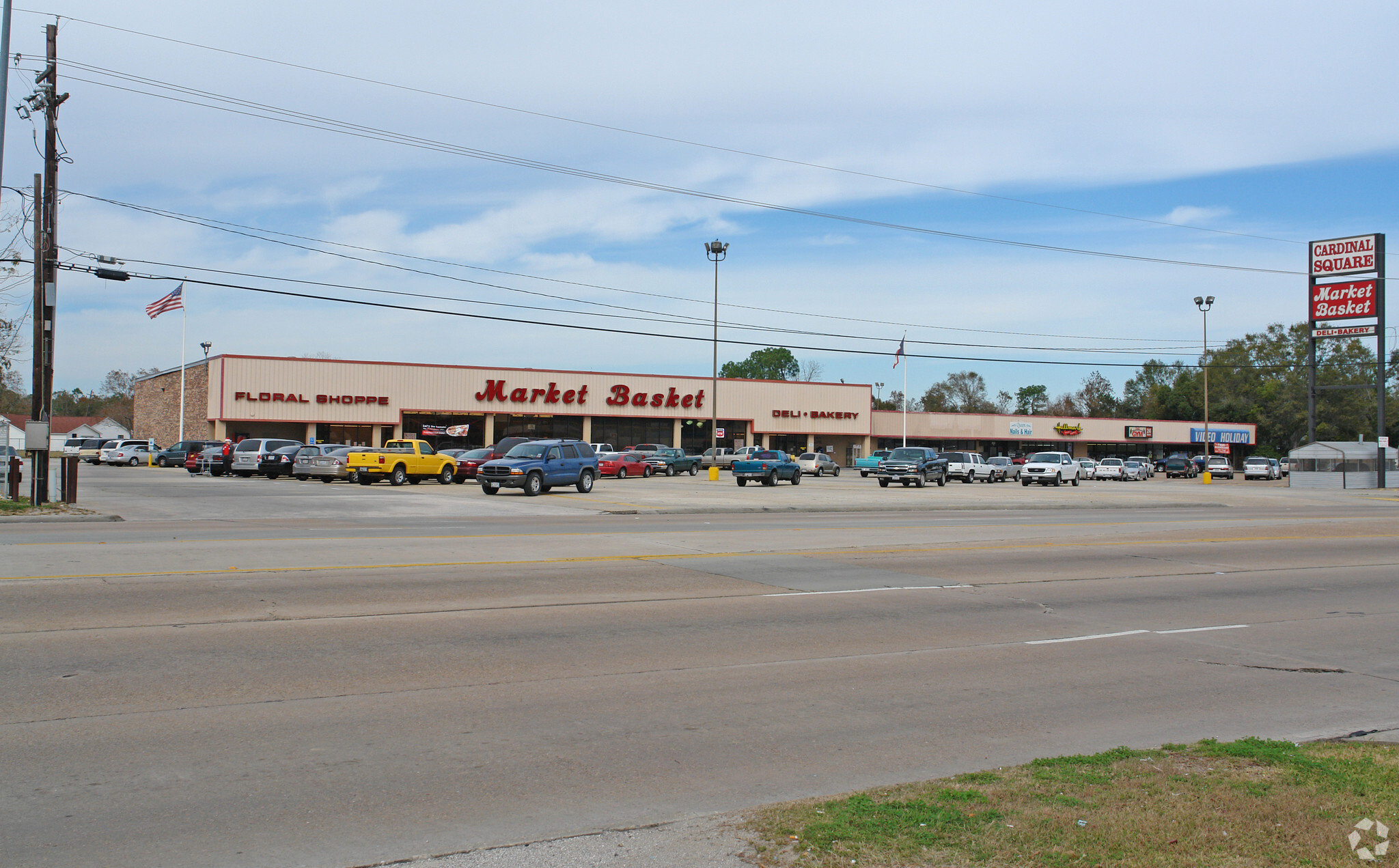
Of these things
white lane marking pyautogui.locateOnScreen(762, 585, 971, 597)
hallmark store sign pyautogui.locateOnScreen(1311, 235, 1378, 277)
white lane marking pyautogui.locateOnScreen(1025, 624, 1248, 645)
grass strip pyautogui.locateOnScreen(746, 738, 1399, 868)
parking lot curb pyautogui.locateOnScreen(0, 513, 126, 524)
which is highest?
hallmark store sign pyautogui.locateOnScreen(1311, 235, 1378, 277)

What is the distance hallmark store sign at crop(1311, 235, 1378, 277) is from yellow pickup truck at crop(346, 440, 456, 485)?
51266 millimetres

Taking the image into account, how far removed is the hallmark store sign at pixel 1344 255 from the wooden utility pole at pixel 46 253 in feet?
206

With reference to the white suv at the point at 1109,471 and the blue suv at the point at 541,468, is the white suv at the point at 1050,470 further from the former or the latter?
the blue suv at the point at 541,468

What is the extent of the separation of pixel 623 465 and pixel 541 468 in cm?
1979

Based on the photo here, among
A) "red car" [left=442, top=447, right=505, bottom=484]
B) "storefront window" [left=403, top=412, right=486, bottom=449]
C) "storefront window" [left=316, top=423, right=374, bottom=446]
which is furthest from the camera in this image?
"storefront window" [left=403, top=412, right=486, bottom=449]

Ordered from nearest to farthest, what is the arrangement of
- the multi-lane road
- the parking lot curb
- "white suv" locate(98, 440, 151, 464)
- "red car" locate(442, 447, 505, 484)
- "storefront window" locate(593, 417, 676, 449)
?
the multi-lane road < the parking lot curb < "red car" locate(442, 447, 505, 484) < "white suv" locate(98, 440, 151, 464) < "storefront window" locate(593, 417, 676, 449)

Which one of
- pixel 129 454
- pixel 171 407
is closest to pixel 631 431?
pixel 129 454

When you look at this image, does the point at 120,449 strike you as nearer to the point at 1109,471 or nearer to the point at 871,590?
A: the point at 871,590

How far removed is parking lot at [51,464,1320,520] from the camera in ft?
82.2

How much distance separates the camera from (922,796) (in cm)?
513

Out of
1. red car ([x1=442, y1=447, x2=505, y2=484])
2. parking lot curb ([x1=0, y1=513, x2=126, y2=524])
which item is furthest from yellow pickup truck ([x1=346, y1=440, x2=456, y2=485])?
parking lot curb ([x1=0, y1=513, x2=126, y2=524])

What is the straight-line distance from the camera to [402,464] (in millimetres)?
39344

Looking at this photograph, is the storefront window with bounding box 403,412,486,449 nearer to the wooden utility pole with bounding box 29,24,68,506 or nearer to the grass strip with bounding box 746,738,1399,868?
the wooden utility pole with bounding box 29,24,68,506

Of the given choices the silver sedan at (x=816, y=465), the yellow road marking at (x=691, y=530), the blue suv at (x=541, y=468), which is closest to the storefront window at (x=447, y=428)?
the silver sedan at (x=816, y=465)
